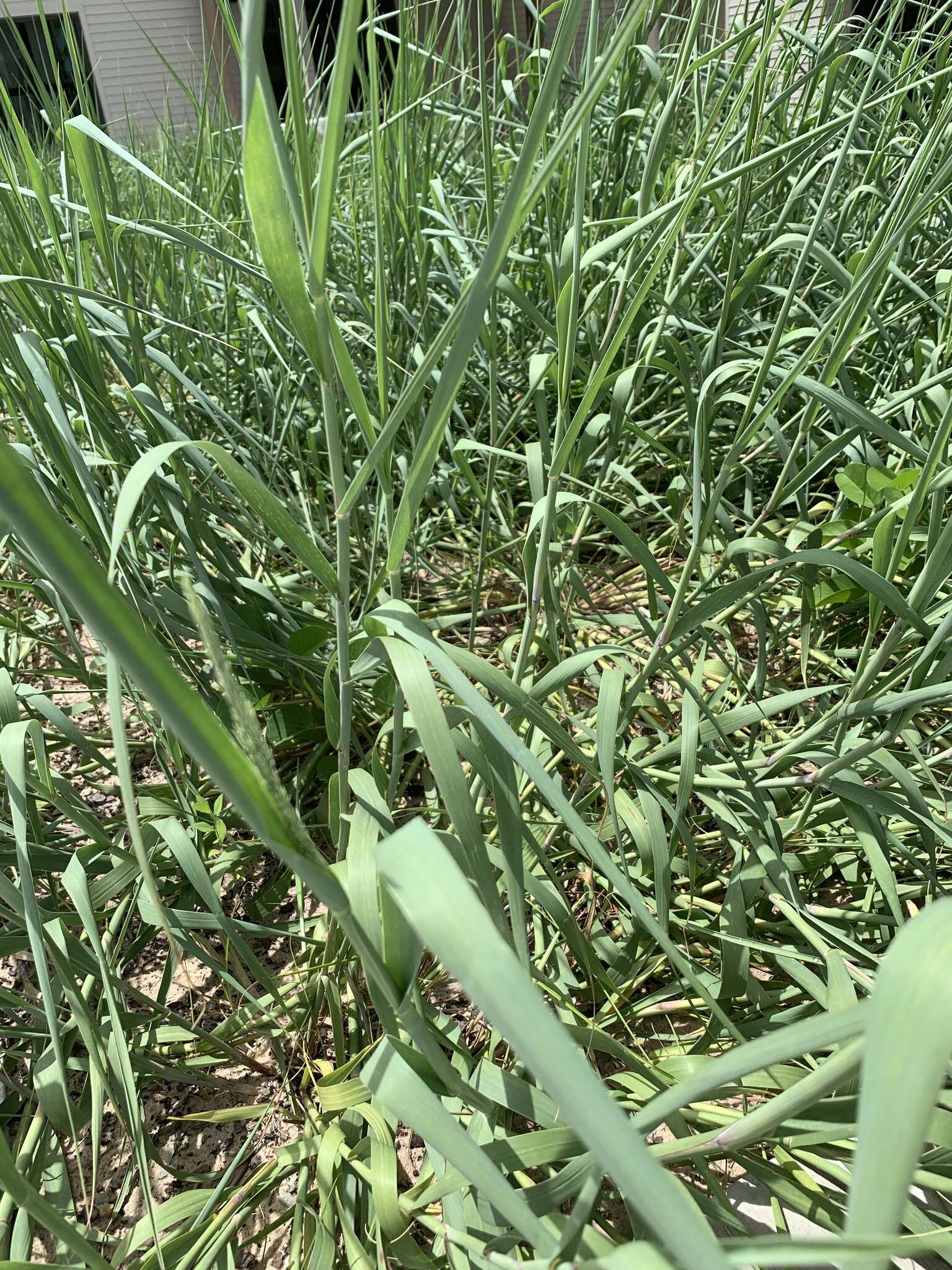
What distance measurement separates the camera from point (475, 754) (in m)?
0.45

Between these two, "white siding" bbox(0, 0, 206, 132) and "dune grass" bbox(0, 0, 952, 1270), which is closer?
"dune grass" bbox(0, 0, 952, 1270)

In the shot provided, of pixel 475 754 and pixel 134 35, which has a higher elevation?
pixel 134 35

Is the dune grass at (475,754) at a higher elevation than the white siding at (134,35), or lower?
lower

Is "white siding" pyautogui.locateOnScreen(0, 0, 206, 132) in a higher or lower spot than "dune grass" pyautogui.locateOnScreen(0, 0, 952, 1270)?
higher

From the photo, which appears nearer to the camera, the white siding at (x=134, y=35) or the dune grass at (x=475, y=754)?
the dune grass at (x=475, y=754)

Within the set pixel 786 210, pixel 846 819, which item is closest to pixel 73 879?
pixel 846 819

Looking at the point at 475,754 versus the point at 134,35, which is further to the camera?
the point at 134,35

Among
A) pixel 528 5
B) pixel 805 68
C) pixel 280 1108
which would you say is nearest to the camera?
pixel 280 1108

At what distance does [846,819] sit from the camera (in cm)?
68

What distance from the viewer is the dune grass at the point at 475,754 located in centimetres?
25

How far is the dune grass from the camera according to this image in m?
0.25

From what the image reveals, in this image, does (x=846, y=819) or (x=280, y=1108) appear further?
(x=846, y=819)

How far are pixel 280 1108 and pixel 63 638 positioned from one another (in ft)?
2.28

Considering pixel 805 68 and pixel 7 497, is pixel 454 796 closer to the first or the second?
pixel 7 497
